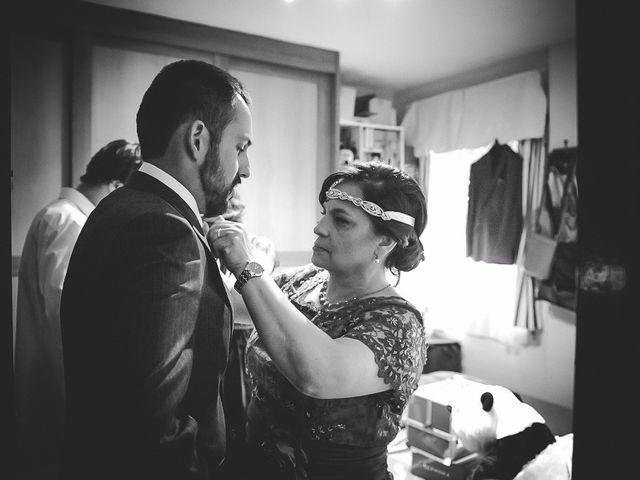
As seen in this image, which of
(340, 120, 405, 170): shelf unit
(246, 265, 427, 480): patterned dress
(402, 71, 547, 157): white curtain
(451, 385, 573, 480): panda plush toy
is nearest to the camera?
(246, 265, 427, 480): patterned dress

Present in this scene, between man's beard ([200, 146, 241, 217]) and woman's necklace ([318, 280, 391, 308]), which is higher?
man's beard ([200, 146, 241, 217])

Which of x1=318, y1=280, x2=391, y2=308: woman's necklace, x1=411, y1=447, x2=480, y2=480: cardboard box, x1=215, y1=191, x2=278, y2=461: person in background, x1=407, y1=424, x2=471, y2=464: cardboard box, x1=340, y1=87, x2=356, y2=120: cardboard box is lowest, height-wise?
x1=411, y1=447, x2=480, y2=480: cardboard box

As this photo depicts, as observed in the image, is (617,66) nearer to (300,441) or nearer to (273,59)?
(300,441)

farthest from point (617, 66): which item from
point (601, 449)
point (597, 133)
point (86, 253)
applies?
point (86, 253)

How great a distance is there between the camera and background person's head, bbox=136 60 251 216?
3.41 ft

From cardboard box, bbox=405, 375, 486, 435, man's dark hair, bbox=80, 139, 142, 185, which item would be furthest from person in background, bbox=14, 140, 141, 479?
cardboard box, bbox=405, 375, 486, 435

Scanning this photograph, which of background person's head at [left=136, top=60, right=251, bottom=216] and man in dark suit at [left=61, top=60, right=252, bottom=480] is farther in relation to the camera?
background person's head at [left=136, top=60, right=251, bottom=216]

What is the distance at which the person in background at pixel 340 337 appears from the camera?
3.75ft

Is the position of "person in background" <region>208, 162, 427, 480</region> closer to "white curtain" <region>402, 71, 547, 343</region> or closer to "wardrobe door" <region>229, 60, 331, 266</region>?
"wardrobe door" <region>229, 60, 331, 266</region>

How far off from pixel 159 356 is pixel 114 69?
3.12m

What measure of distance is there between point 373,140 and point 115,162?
331 cm

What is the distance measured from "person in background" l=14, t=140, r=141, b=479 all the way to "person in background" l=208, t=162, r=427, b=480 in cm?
127

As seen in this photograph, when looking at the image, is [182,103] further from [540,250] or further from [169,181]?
[540,250]

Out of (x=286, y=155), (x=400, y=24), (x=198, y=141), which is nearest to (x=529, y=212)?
(x=400, y=24)
